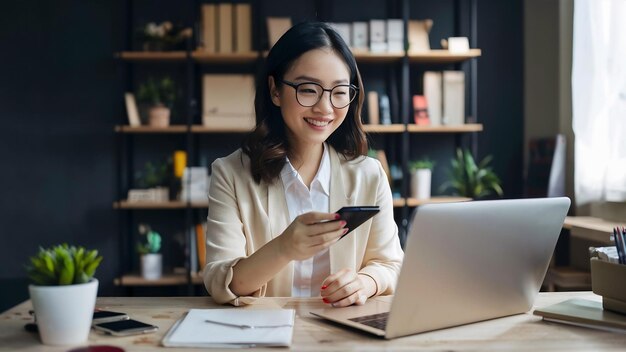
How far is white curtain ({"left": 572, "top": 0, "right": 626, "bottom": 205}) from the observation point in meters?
3.09

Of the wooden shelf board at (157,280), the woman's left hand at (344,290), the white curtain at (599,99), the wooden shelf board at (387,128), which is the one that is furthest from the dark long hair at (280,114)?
the wooden shelf board at (157,280)

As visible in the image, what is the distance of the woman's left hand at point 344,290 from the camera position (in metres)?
1.36

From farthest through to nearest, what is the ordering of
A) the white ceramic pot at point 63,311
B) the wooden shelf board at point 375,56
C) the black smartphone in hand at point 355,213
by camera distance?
the wooden shelf board at point 375,56 < the black smartphone in hand at point 355,213 < the white ceramic pot at point 63,311

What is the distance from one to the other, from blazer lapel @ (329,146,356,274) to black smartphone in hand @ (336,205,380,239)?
1.58 ft

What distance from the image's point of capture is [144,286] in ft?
13.2

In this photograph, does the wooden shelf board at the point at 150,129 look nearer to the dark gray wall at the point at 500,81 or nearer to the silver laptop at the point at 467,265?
the dark gray wall at the point at 500,81

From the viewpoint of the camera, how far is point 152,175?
385 centimetres

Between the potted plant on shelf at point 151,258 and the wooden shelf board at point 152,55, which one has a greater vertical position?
the wooden shelf board at point 152,55

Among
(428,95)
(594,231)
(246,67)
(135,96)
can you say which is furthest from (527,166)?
(135,96)

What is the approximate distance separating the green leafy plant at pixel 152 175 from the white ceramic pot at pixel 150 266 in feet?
1.36

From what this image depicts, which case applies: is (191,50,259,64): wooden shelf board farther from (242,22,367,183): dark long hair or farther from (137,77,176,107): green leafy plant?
(242,22,367,183): dark long hair

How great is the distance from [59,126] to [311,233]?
3.15 meters

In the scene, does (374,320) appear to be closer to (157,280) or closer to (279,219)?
(279,219)

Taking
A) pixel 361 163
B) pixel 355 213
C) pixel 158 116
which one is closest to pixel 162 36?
pixel 158 116
